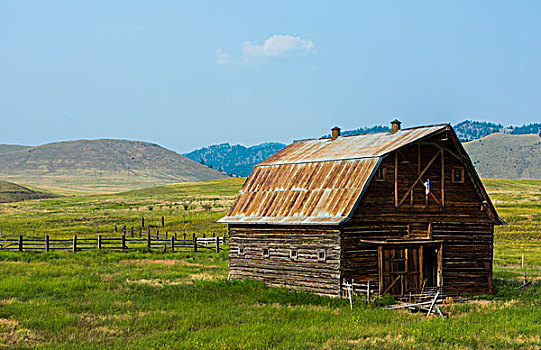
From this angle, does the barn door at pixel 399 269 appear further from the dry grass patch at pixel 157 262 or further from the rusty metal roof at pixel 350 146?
the dry grass patch at pixel 157 262

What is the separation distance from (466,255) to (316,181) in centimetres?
730

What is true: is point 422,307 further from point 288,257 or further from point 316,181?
point 316,181

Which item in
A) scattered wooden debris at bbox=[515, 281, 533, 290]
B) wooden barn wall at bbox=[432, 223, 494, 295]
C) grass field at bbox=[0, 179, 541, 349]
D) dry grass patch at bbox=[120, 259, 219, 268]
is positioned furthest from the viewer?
dry grass patch at bbox=[120, 259, 219, 268]

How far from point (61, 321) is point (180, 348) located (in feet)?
14.8

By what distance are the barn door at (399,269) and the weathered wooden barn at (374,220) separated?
0.13ft

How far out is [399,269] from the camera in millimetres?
25453

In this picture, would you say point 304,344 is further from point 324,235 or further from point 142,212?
point 142,212

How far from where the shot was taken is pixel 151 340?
16.2 meters

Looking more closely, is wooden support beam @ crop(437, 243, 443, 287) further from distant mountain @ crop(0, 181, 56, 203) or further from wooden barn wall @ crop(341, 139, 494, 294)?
distant mountain @ crop(0, 181, 56, 203)

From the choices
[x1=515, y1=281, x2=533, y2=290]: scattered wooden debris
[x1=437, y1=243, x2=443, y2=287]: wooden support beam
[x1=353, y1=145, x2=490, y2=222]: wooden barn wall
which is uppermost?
[x1=353, y1=145, x2=490, y2=222]: wooden barn wall

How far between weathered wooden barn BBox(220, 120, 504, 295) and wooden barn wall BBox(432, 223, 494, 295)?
4 cm

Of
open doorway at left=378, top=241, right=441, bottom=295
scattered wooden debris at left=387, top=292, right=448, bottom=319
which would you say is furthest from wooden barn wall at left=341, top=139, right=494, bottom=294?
scattered wooden debris at left=387, top=292, right=448, bottom=319

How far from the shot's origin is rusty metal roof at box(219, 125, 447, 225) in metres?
25.3

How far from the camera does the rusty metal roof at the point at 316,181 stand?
25.3 m
